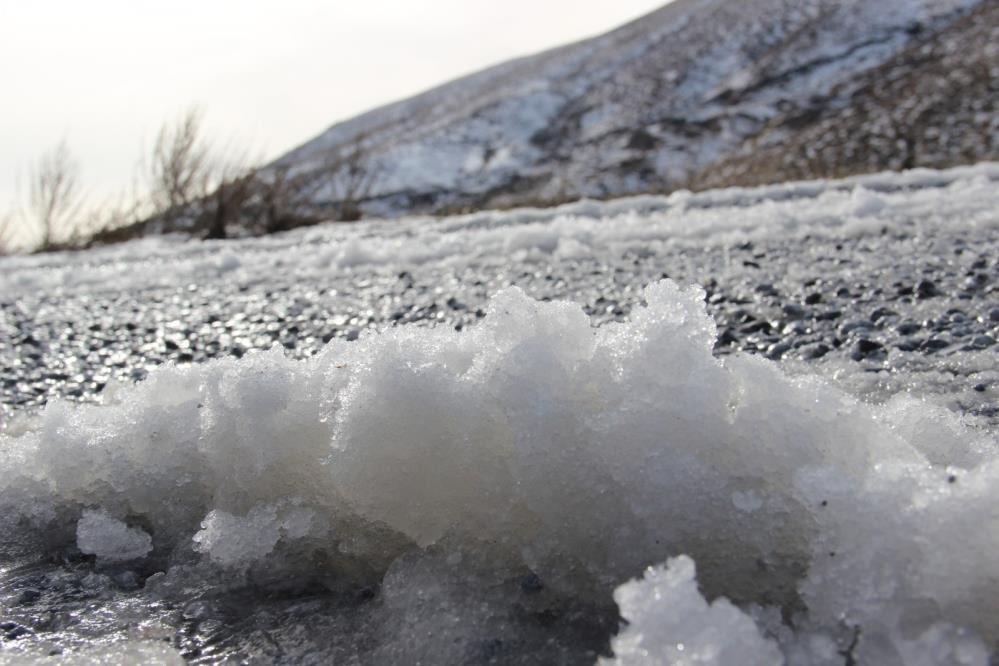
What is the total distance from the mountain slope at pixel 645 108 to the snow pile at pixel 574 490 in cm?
1659

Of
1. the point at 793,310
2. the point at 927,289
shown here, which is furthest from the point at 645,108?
the point at 793,310

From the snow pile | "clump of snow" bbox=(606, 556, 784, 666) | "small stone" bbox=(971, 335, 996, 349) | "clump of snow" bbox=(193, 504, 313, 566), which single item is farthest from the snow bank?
"clump of snow" bbox=(606, 556, 784, 666)

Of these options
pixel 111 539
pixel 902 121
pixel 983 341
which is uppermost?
pixel 111 539

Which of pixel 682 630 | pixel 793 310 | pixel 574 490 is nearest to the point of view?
pixel 682 630

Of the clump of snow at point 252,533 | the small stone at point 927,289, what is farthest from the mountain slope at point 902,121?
the clump of snow at point 252,533

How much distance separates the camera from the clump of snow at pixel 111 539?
4.54 feet

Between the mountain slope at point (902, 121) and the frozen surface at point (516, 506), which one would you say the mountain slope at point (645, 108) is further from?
the frozen surface at point (516, 506)

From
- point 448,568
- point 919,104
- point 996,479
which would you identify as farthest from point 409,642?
point 919,104

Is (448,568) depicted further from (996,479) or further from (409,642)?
(996,479)

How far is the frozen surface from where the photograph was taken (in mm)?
905

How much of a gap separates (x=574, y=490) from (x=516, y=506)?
10 cm

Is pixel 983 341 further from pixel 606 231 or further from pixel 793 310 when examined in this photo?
pixel 606 231

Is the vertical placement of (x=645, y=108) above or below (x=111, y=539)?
above

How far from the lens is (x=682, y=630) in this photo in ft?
2.67
